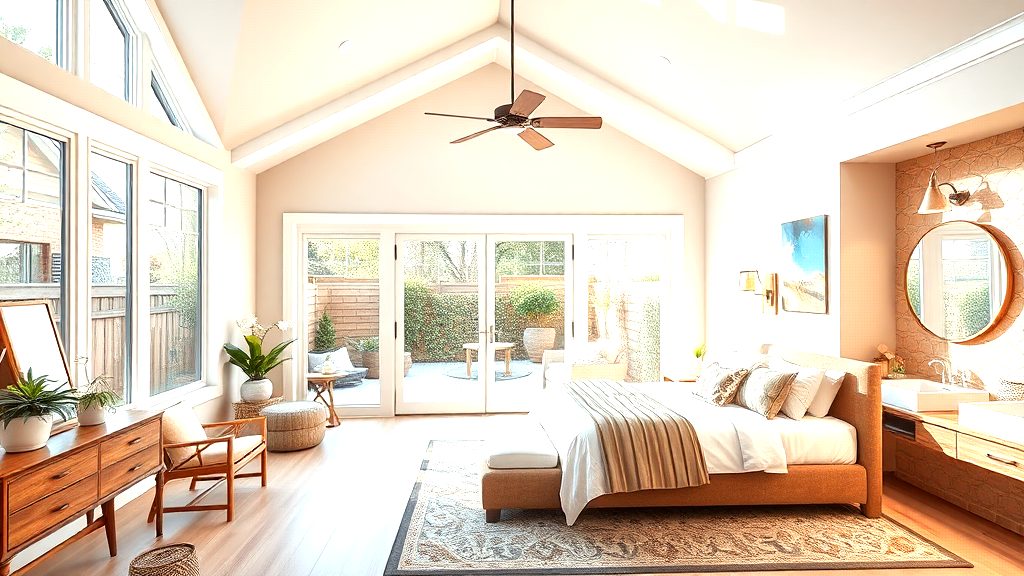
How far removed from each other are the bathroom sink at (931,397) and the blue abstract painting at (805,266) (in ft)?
2.94

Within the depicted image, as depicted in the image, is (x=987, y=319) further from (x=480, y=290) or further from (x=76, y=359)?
(x=76, y=359)

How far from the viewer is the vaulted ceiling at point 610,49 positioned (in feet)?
12.6

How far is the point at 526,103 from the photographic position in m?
3.78

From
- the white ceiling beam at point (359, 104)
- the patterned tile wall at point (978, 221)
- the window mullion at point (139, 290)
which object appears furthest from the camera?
the white ceiling beam at point (359, 104)

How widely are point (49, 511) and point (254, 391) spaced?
10.2ft

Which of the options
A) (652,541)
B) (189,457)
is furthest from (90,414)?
(652,541)

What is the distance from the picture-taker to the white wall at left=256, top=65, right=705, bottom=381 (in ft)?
22.2

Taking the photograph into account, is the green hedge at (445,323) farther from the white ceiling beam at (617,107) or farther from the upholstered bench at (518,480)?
the upholstered bench at (518,480)

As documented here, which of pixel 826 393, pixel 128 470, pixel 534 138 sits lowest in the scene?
pixel 128 470

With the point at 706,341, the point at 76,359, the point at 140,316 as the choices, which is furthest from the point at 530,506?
the point at 706,341

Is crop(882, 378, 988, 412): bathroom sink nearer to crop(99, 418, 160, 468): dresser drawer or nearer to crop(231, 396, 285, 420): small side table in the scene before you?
crop(99, 418, 160, 468): dresser drawer

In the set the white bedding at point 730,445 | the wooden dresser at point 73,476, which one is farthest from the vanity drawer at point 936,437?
the wooden dresser at point 73,476

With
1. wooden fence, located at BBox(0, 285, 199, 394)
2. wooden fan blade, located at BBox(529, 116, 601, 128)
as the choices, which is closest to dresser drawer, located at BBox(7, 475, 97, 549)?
wooden fence, located at BBox(0, 285, 199, 394)

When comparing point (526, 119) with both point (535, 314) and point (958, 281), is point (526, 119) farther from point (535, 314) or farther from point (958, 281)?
point (535, 314)
